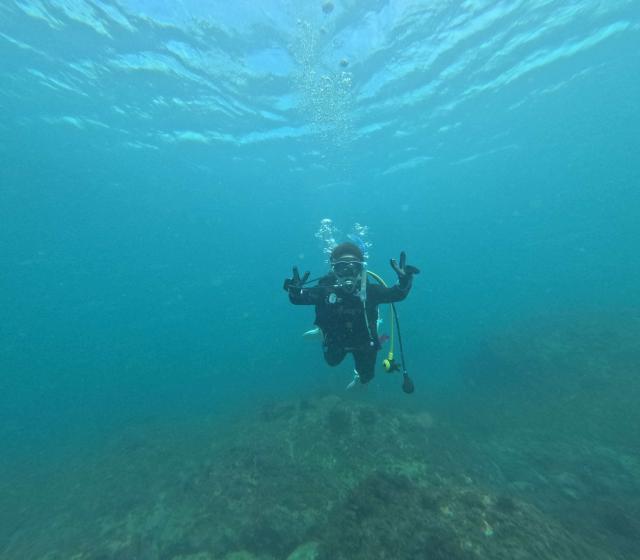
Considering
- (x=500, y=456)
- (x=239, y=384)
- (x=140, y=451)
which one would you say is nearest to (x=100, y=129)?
(x=239, y=384)

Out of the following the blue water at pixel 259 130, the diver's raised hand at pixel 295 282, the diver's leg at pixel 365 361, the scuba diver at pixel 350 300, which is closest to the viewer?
the scuba diver at pixel 350 300

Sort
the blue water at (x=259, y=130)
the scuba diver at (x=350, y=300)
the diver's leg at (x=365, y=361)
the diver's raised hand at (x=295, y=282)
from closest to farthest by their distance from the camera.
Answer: the scuba diver at (x=350, y=300)
the diver's raised hand at (x=295, y=282)
the diver's leg at (x=365, y=361)
the blue water at (x=259, y=130)

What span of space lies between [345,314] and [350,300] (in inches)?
9.7

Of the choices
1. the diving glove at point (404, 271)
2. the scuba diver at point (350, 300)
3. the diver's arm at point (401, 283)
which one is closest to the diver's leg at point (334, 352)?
the scuba diver at point (350, 300)

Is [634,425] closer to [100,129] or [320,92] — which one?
[320,92]

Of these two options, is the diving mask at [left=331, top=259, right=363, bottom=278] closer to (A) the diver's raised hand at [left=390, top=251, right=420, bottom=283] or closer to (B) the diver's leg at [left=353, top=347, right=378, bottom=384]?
(A) the diver's raised hand at [left=390, top=251, right=420, bottom=283]

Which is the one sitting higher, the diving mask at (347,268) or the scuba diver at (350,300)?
the diving mask at (347,268)

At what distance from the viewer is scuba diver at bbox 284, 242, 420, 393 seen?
493 cm

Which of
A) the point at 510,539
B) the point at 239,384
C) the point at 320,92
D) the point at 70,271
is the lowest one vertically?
the point at 239,384

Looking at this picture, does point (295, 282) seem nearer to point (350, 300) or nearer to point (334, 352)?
point (350, 300)

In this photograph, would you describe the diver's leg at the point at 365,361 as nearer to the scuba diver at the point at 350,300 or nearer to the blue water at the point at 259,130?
the scuba diver at the point at 350,300

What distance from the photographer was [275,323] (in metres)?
39.2

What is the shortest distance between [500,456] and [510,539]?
489 centimetres

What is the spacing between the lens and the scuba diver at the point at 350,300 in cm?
493
